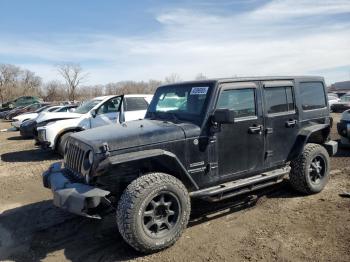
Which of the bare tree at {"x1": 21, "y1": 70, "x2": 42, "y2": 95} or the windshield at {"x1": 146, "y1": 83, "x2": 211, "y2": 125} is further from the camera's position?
the bare tree at {"x1": 21, "y1": 70, "x2": 42, "y2": 95}

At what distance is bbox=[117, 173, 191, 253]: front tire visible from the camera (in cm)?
399

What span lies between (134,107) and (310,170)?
233 inches

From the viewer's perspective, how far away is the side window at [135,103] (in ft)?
34.8

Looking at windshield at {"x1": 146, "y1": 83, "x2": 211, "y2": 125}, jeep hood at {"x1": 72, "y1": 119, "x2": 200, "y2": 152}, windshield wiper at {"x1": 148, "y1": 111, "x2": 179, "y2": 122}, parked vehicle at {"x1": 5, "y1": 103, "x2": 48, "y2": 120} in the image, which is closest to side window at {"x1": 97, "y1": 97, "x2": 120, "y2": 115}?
windshield at {"x1": 146, "y1": 83, "x2": 211, "y2": 125}

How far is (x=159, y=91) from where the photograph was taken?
5.91 metres

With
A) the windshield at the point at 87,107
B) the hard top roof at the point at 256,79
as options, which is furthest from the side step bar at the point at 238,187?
the windshield at the point at 87,107

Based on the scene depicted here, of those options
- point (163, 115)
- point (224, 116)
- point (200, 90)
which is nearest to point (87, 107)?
point (163, 115)

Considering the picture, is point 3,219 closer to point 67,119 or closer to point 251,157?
point 251,157

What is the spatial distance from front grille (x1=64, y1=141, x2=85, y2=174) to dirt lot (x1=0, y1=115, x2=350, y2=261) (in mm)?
927

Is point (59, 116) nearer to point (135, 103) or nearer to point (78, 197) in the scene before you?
point (135, 103)

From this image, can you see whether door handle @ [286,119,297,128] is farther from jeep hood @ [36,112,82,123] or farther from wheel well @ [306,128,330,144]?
jeep hood @ [36,112,82,123]

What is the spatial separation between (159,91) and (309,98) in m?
2.50

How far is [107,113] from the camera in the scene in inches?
424

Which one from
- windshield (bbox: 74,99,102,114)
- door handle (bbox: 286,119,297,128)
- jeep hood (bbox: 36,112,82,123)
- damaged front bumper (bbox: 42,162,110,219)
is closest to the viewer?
damaged front bumper (bbox: 42,162,110,219)
